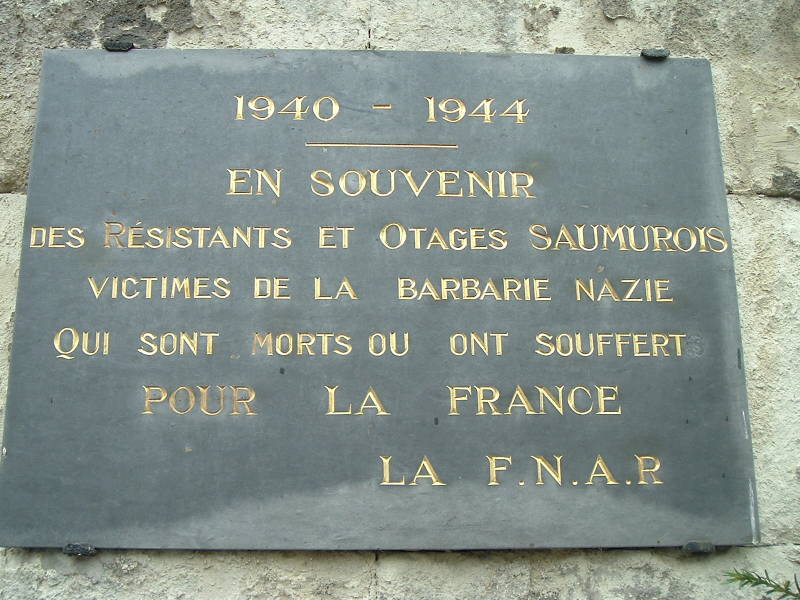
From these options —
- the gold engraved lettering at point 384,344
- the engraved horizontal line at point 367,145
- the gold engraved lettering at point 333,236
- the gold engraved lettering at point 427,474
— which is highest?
the engraved horizontal line at point 367,145

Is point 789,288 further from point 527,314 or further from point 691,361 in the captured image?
point 527,314

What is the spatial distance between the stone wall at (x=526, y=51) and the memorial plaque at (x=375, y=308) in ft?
0.34

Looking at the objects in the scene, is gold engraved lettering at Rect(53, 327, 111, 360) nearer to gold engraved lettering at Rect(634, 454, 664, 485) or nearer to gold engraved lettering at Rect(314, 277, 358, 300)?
gold engraved lettering at Rect(314, 277, 358, 300)

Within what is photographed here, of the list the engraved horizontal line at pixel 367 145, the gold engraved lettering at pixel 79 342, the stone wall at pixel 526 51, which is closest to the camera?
the stone wall at pixel 526 51

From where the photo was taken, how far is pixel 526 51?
3217mm

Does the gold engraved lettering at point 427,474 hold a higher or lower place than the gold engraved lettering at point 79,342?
lower

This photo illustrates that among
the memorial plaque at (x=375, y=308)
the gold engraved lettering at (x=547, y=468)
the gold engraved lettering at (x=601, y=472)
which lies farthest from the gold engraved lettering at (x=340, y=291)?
the gold engraved lettering at (x=601, y=472)

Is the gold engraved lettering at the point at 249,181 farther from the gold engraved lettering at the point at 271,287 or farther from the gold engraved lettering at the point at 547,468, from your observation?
the gold engraved lettering at the point at 547,468

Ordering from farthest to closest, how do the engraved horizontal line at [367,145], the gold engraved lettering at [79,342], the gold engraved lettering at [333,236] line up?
the engraved horizontal line at [367,145], the gold engraved lettering at [333,236], the gold engraved lettering at [79,342]

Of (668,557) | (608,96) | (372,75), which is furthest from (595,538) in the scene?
(372,75)

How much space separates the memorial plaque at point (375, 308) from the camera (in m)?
2.65

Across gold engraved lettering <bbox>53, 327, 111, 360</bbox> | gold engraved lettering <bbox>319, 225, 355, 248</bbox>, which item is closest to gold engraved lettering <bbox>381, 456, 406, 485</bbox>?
gold engraved lettering <bbox>319, 225, 355, 248</bbox>

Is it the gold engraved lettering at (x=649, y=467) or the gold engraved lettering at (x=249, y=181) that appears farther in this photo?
the gold engraved lettering at (x=249, y=181)

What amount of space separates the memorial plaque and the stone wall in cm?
10
